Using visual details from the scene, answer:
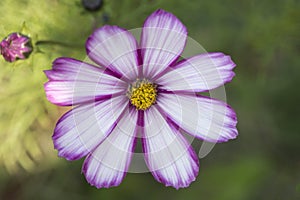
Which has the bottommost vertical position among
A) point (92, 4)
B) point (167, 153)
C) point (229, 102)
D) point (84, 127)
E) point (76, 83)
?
point (229, 102)

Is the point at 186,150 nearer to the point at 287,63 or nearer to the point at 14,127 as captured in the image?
the point at 14,127

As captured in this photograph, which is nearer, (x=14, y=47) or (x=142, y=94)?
(x=142, y=94)

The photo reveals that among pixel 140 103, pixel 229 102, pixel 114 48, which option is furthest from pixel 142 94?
pixel 229 102

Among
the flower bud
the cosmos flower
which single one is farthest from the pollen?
the flower bud

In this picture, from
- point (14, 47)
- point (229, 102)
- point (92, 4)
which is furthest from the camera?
point (229, 102)

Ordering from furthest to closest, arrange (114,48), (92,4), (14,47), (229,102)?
(229,102) → (92,4) → (14,47) → (114,48)

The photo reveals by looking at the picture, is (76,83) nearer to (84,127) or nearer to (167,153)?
(84,127)
